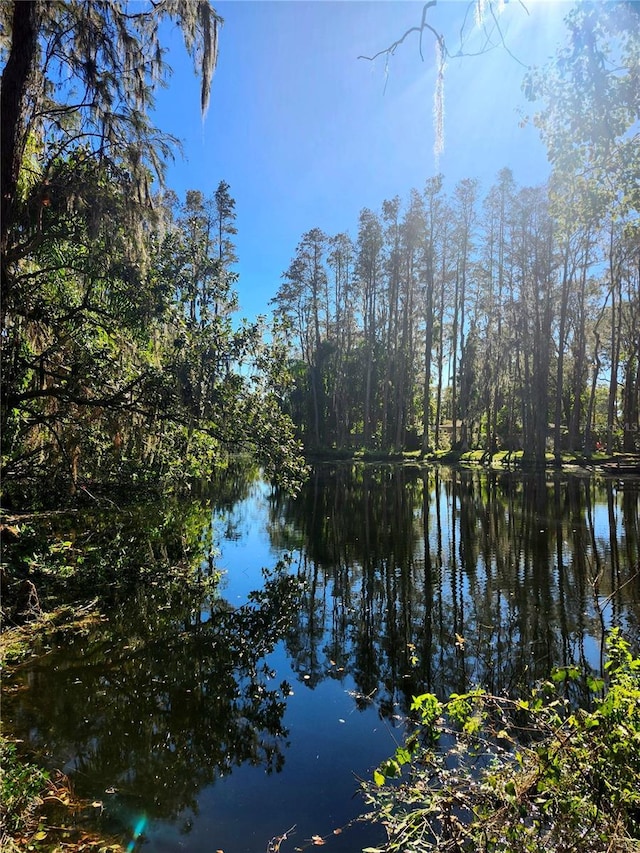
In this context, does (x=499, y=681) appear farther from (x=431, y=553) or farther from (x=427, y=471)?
(x=427, y=471)

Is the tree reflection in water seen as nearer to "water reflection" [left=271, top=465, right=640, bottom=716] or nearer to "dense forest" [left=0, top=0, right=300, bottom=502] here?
"water reflection" [left=271, top=465, right=640, bottom=716]

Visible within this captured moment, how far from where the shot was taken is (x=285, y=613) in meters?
8.45

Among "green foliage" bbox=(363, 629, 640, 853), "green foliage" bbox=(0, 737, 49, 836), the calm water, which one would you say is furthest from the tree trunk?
"green foliage" bbox=(363, 629, 640, 853)

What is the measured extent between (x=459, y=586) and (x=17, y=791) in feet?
25.0

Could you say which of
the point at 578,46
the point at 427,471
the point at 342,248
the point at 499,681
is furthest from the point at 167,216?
the point at 342,248

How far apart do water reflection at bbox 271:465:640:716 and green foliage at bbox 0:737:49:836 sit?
3.34 metres

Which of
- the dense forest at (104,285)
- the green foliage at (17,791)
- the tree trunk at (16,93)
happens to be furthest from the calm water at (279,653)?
the tree trunk at (16,93)

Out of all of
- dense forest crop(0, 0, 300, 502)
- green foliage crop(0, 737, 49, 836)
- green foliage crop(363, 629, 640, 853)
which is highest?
dense forest crop(0, 0, 300, 502)

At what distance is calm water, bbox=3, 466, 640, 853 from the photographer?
4184 millimetres

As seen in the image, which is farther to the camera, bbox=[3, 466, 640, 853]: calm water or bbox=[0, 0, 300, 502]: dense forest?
bbox=[0, 0, 300, 502]: dense forest

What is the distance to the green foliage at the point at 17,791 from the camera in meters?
3.32

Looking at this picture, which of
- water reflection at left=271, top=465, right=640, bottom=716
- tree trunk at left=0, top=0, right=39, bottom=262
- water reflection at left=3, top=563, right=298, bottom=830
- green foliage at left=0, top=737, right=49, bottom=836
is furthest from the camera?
water reflection at left=271, top=465, right=640, bottom=716

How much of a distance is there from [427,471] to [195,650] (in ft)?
86.2

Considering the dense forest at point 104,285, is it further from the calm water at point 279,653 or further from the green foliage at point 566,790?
the green foliage at point 566,790
